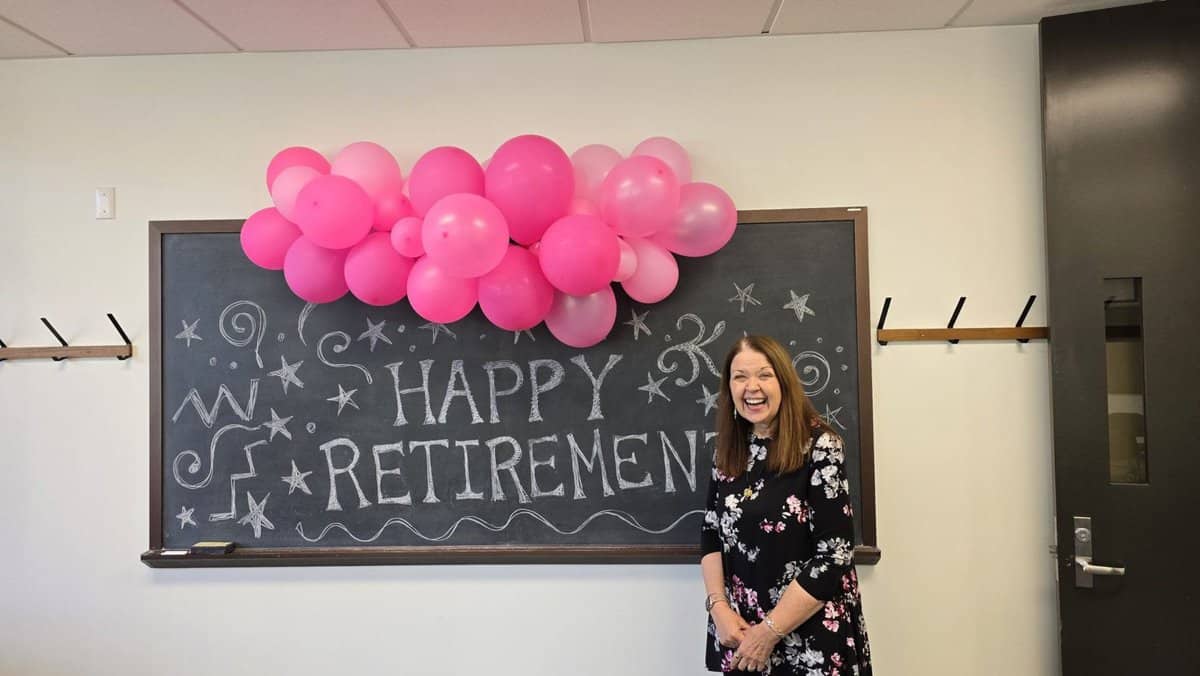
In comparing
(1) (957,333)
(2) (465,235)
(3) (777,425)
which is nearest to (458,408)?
(2) (465,235)

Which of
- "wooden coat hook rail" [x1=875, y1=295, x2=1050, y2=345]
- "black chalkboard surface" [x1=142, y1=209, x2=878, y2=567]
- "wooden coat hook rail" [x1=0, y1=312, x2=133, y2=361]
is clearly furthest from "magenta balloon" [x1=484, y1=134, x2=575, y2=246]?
"wooden coat hook rail" [x1=0, y1=312, x2=133, y2=361]

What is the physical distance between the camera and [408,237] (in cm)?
172

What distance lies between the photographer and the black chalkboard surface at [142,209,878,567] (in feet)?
6.46

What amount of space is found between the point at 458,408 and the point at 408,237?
0.57 m

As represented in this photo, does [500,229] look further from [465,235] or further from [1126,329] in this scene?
[1126,329]

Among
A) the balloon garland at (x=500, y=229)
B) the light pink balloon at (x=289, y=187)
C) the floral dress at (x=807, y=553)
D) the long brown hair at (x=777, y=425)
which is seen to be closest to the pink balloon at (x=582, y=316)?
the balloon garland at (x=500, y=229)

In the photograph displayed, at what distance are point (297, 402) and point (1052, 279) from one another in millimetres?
2321

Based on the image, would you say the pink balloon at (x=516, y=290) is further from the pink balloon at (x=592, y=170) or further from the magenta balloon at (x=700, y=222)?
the magenta balloon at (x=700, y=222)

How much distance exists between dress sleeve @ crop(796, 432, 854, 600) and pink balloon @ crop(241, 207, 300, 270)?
1554mm

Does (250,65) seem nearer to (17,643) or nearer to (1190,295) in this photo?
(17,643)

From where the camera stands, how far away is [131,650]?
6.69 feet

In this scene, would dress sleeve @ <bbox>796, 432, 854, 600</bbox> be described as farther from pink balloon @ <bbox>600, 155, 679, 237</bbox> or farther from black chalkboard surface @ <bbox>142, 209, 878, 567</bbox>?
pink balloon @ <bbox>600, 155, 679, 237</bbox>

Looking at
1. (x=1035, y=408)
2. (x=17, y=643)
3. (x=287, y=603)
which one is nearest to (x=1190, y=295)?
(x=1035, y=408)

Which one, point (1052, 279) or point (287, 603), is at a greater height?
point (1052, 279)
